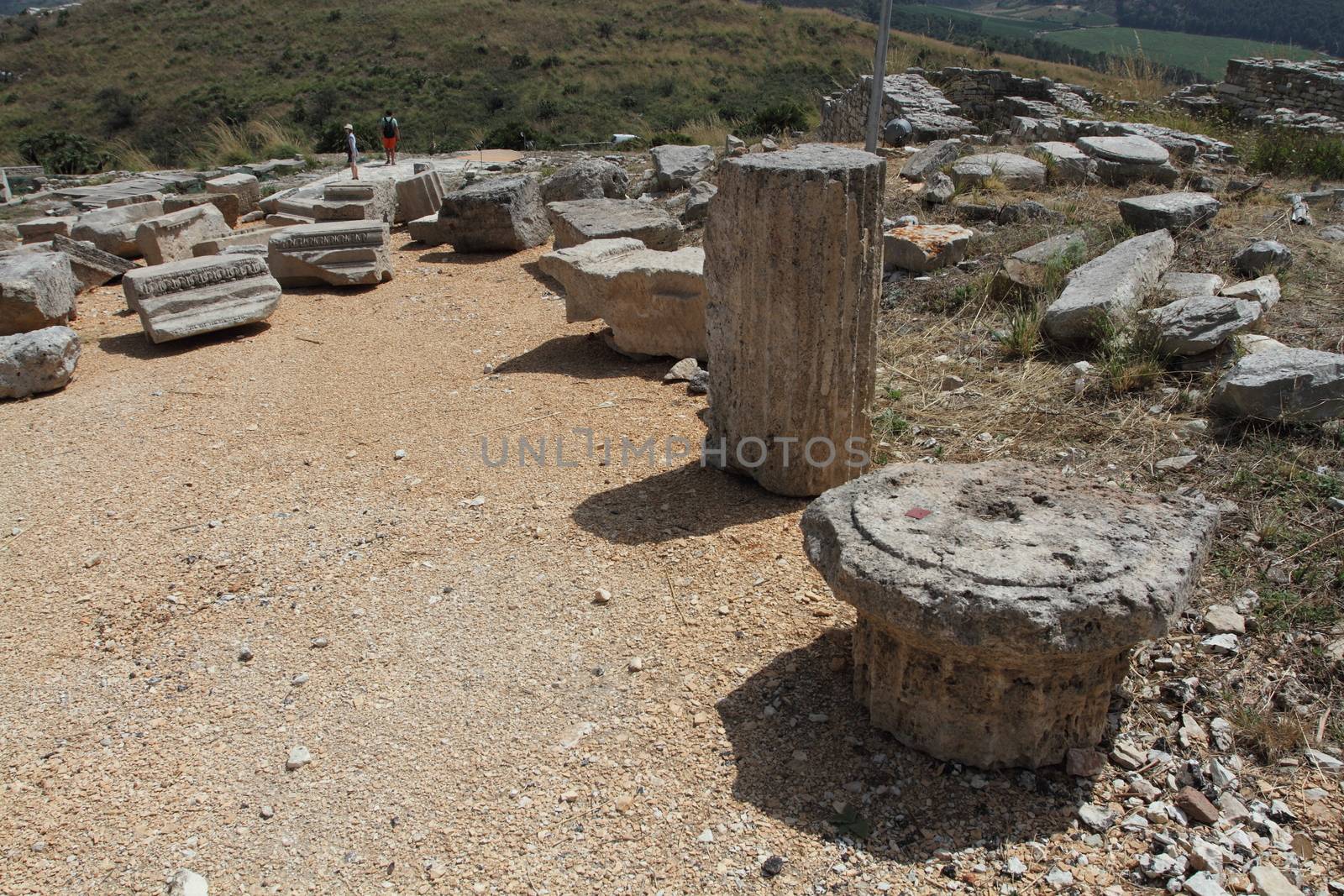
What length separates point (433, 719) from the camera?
2.89 meters

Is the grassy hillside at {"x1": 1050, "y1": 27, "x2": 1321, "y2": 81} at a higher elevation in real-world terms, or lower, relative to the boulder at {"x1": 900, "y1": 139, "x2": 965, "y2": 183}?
higher

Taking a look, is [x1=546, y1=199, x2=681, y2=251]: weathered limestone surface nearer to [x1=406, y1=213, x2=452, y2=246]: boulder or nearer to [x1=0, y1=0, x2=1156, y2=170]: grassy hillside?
[x1=406, y1=213, x2=452, y2=246]: boulder

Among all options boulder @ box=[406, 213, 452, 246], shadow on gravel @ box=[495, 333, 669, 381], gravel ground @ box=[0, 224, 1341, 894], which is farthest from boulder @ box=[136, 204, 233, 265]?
shadow on gravel @ box=[495, 333, 669, 381]

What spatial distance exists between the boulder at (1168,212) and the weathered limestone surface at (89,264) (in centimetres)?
826

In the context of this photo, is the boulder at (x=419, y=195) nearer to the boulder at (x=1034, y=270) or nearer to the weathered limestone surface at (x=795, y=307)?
the boulder at (x=1034, y=270)

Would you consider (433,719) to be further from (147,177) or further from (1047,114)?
(147,177)

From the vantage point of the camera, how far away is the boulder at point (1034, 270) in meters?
5.88

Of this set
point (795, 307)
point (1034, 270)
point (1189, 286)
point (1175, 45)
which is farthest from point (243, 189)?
point (1175, 45)

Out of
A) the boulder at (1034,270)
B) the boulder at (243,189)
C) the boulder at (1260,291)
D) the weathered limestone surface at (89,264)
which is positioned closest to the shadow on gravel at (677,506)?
the boulder at (1034,270)

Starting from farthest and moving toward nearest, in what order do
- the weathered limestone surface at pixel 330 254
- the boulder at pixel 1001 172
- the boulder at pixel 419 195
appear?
the boulder at pixel 419 195 → the boulder at pixel 1001 172 → the weathered limestone surface at pixel 330 254

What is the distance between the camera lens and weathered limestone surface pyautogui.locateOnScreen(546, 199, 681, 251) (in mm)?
7305

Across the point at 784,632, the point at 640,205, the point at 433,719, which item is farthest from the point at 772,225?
the point at 640,205

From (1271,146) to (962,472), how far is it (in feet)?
29.1

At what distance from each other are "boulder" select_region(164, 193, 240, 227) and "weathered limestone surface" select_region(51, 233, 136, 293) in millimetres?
1903
